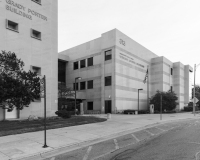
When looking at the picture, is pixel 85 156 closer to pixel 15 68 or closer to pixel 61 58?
pixel 15 68

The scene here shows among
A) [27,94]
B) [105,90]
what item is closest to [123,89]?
[105,90]

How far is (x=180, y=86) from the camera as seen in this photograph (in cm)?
5150

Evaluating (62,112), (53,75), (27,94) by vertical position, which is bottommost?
(62,112)

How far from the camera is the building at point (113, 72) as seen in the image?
3416 centimetres

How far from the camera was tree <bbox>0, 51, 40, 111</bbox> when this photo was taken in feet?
43.0

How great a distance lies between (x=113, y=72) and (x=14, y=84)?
73.0 ft

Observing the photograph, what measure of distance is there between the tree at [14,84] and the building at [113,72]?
67.2ft

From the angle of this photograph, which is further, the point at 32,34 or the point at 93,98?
the point at 93,98

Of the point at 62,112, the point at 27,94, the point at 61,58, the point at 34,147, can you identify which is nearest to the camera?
the point at 34,147

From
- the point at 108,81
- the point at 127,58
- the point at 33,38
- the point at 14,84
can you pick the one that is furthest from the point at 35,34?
the point at 127,58

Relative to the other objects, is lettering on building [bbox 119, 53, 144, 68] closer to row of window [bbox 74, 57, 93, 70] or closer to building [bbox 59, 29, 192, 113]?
building [bbox 59, 29, 192, 113]

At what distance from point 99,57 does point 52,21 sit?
15.2 meters

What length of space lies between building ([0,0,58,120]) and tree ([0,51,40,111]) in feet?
14.5

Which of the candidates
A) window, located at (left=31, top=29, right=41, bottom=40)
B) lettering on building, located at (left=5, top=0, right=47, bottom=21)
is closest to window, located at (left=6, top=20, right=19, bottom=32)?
lettering on building, located at (left=5, top=0, right=47, bottom=21)
